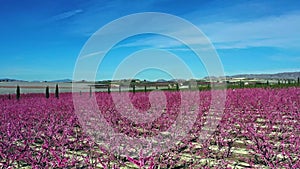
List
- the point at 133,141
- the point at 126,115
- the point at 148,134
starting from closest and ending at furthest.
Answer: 1. the point at 133,141
2. the point at 148,134
3. the point at 126,115

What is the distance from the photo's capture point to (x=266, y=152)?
4504mm

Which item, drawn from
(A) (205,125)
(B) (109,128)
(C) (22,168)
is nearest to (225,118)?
(A) (205,125)

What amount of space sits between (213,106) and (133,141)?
8164 millimetres

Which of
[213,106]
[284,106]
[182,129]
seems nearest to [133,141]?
[182,129]

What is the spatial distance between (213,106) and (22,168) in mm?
10009

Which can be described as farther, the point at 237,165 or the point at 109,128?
the point at 109,128

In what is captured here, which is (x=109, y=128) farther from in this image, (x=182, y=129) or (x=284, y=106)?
(x=284, y=106)

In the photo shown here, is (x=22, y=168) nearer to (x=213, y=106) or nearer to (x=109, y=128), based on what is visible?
(x=109, y=128)

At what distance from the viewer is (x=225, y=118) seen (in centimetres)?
773

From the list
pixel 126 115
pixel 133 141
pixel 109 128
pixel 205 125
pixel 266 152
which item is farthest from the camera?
pixel 126 115

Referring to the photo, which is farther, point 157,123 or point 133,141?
point 157,123

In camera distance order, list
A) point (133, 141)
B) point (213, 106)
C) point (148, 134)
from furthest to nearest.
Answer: point (213, 106) → point (148, 134) → point (133, 141)

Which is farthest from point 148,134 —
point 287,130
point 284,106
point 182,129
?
point 284,106

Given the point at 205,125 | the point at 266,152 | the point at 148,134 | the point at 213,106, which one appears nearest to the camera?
the point at 266,152
